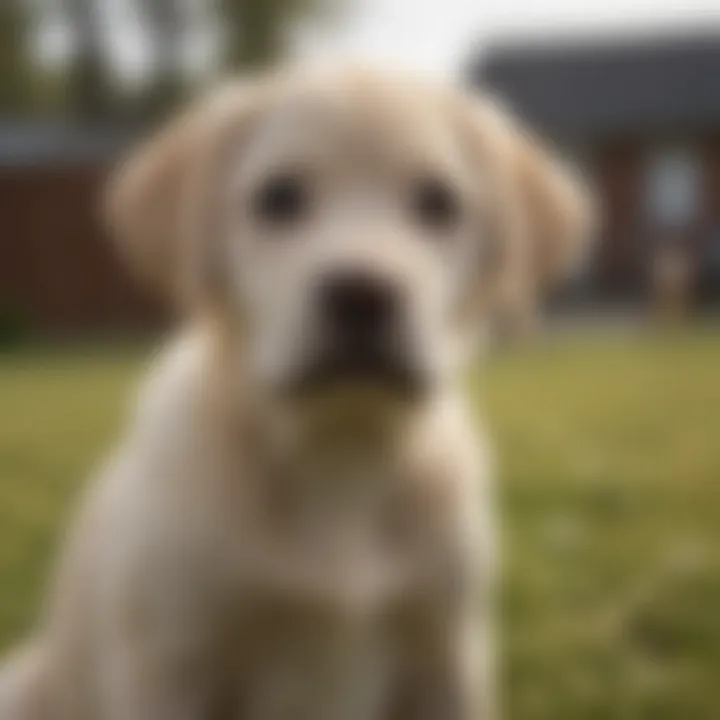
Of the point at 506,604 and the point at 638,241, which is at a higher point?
the point at 638,241

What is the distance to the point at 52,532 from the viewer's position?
10.0ft

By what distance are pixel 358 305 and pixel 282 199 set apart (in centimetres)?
18

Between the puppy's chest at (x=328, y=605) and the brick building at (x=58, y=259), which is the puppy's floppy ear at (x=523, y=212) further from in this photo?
the brick building at (x=58, y=259)

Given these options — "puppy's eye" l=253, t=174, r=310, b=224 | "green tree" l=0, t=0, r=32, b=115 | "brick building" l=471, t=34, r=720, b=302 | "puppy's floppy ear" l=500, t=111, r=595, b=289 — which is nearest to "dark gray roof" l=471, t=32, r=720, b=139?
"brick building" l=471, t=34, r=720, b=302

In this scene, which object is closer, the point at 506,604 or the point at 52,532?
the point at 506,604

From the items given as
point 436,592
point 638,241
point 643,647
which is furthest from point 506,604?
point 638,241

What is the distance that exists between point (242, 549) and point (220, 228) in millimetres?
352

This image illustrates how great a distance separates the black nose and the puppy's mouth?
21 millimetres

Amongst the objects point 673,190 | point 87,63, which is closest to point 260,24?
point 87,63

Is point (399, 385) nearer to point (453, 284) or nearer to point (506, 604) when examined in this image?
point (453, 284)

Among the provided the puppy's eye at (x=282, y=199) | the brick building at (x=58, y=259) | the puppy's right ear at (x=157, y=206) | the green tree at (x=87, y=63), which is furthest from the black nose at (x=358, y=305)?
the green tree at (x=87, y=63)

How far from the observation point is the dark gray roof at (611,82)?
Answer: 649 inches

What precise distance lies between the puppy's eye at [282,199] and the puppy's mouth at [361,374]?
0.16 metres

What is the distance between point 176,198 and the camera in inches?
58.6
